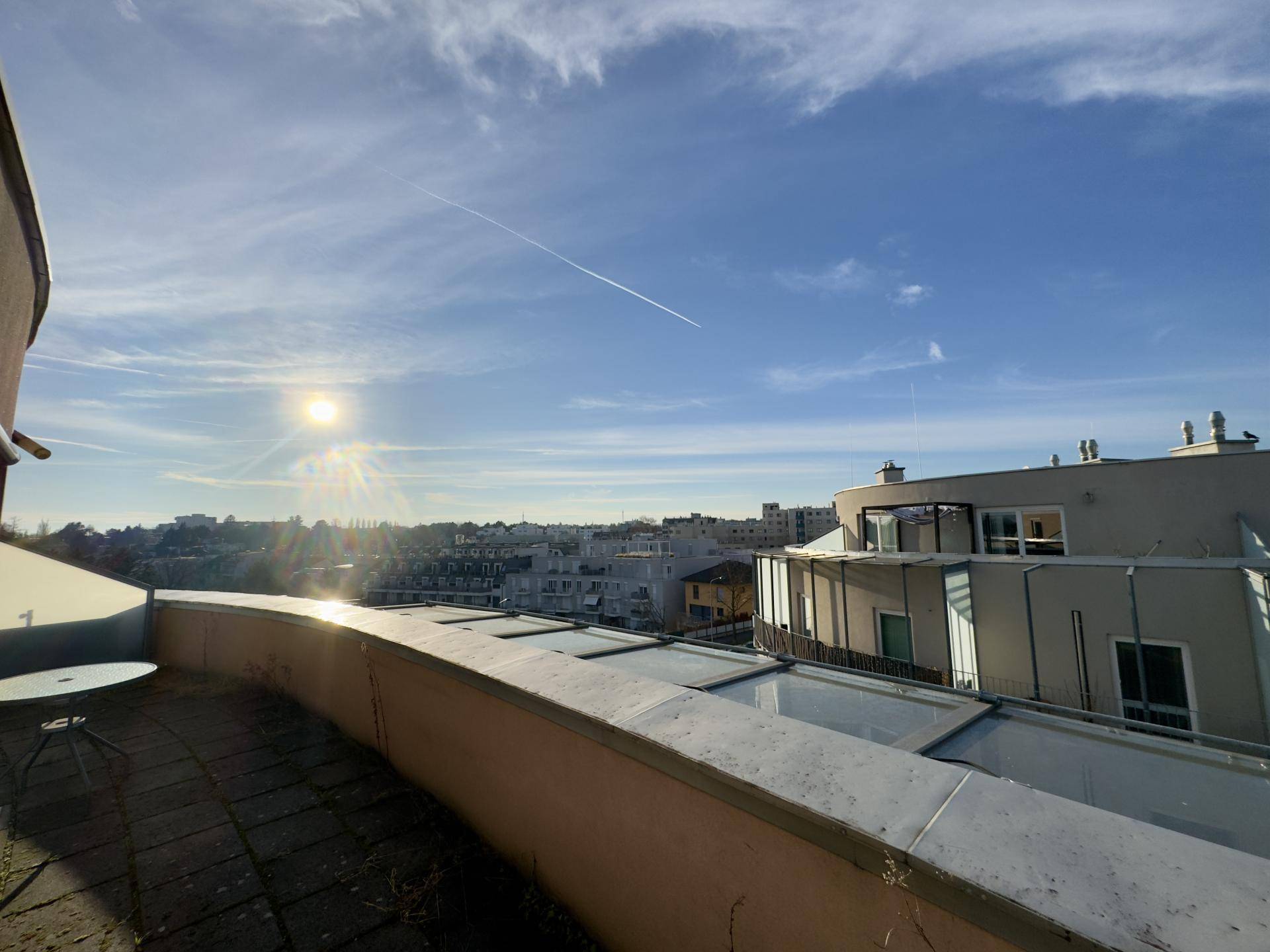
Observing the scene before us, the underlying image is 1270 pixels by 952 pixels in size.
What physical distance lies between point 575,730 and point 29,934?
2344mm

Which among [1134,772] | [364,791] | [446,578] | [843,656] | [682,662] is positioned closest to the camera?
[1134,772]

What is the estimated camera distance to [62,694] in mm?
3553

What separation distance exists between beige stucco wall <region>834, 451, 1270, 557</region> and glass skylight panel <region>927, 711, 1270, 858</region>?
9.46m

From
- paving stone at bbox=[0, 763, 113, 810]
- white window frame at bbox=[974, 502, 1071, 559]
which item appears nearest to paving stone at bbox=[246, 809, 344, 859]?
paving stone at bbox=[0, 763, 113, 810]

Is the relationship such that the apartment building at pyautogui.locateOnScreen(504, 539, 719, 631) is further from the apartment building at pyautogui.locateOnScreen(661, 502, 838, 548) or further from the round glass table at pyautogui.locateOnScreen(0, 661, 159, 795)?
the apartment building at pyautogui.locateOnScreen(661, 502, 838, 548)

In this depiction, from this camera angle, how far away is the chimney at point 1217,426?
34.6 ft

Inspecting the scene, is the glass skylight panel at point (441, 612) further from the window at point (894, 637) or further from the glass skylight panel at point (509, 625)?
the window at point (894, 637)

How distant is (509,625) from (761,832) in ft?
12.8

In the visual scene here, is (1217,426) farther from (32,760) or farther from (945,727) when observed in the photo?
(32,760)

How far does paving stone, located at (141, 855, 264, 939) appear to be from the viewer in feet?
7.45

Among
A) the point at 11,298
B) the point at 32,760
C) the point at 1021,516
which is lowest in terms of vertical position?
the point at 32,760

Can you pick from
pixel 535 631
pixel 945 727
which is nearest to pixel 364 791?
pixel 535 631

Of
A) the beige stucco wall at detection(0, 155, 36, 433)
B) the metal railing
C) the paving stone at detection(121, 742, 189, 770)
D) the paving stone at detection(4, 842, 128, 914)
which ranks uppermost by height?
the beige stucco wall at detection(0, 155, 36, 433)

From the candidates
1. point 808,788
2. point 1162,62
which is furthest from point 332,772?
point 1162,62
